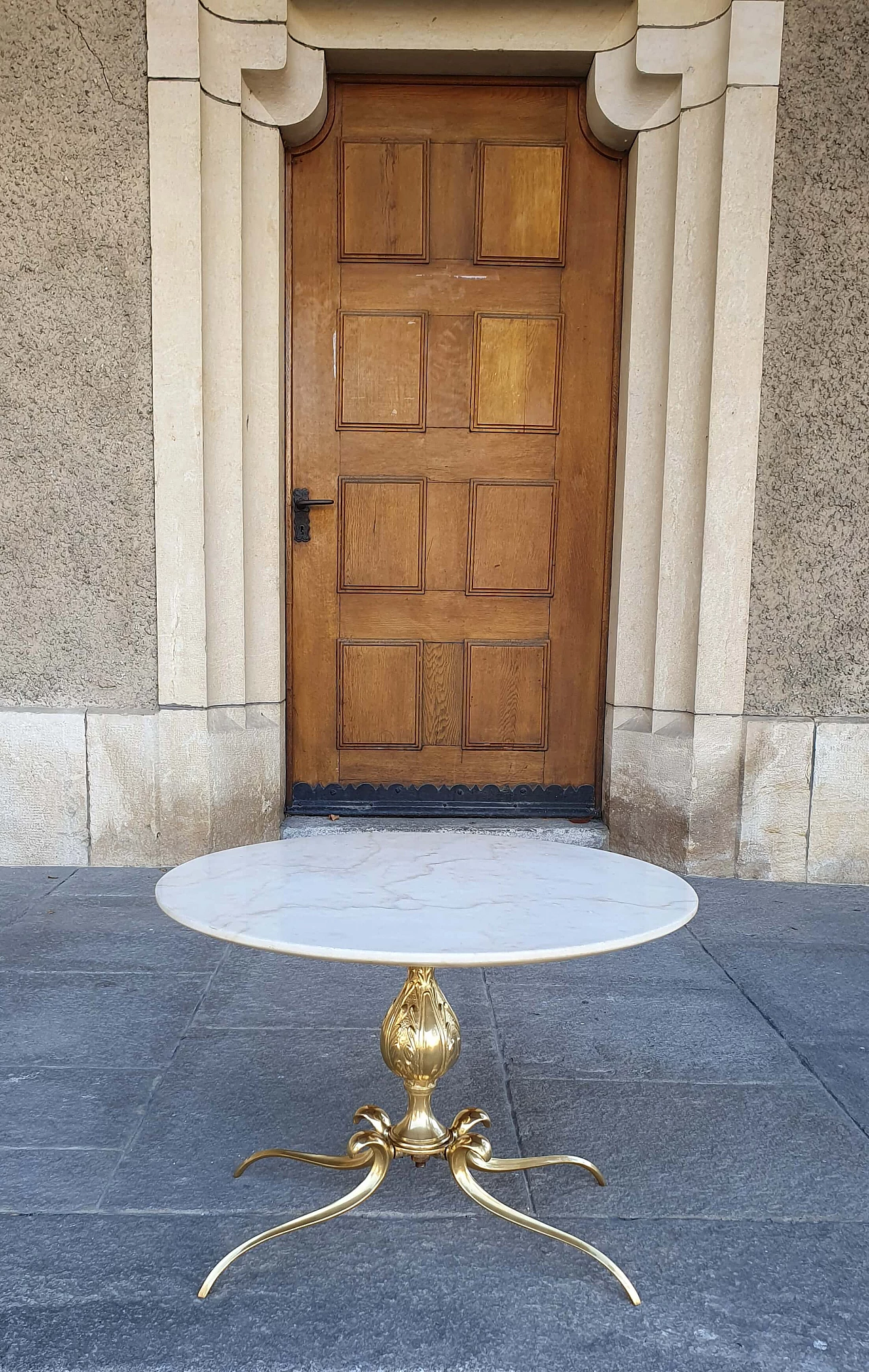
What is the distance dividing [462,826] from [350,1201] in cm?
237

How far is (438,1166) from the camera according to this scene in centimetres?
179

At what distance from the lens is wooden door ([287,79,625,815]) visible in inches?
147

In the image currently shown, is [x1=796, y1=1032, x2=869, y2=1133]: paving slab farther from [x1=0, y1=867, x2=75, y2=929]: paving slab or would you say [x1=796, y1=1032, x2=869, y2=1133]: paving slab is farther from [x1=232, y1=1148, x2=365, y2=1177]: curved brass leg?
[x1=0, y1=867, x2=75, y2=929]: paving slab

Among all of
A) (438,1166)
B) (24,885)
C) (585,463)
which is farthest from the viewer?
(585,463)

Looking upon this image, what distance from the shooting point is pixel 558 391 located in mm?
3840

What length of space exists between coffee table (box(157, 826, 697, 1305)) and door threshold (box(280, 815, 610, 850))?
1903 mm

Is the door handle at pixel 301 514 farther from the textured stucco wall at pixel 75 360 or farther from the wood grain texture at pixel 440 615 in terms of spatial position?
the textured stucco wall at pixel 75 360

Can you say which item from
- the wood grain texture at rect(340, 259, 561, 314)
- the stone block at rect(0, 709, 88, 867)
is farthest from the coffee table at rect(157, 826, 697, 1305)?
the wood grain texture at rect(340, 259, 561, 314)

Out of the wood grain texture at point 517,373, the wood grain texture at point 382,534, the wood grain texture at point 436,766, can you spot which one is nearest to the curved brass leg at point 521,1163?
the wood grain texture at point 436,766

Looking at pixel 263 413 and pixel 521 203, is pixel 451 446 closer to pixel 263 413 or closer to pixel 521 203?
pixel 263 413

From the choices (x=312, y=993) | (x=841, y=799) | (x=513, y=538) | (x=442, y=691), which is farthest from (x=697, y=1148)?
(x=513, y=538)

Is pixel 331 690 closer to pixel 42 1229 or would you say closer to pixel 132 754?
pixel 132 754

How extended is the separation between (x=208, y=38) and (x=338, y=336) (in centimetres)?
107

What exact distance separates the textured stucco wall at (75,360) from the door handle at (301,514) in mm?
613
